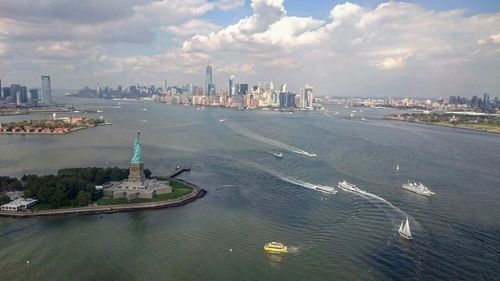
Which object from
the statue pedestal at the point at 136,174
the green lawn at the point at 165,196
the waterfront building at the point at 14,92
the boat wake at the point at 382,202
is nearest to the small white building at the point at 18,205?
the green lawn at the point at 165,196

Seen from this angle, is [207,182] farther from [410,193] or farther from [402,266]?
[402,266]

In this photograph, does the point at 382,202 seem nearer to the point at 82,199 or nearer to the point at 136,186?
the point at 136,186

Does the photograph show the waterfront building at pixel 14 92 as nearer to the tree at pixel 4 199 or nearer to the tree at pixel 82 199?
the tree at pixel 4 199

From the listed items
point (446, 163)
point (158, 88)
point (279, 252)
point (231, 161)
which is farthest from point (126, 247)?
point (158, 88)

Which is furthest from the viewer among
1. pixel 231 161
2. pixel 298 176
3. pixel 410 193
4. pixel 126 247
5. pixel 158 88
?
pixel 158 88

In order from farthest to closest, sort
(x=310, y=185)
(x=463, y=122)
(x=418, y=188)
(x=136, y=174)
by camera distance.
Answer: (x=463, y=122) → (x=310, y=185) → (x=418, y=188) → (x=136, y=174)

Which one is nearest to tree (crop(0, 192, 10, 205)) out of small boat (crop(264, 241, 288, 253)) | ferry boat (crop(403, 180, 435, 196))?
small boat (crop(264, 241, 288, 253))

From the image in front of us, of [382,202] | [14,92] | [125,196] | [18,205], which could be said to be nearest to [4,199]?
[18,205]
